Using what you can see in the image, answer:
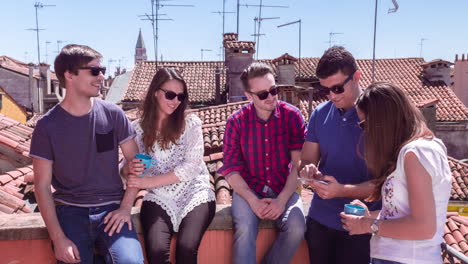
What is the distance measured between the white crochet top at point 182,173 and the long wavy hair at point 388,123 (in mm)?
1255

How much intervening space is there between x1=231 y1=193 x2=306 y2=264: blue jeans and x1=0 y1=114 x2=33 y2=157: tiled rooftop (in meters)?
5.24

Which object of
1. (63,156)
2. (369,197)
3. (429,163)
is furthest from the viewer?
(63,156)

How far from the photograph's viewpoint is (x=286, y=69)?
73.0ft

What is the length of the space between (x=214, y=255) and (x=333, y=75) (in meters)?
1.49

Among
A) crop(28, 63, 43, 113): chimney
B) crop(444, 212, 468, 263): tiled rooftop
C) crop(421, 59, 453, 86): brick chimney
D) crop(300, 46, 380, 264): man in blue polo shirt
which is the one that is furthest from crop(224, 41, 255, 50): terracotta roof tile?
crop(300, 46, 380, 264): man in blue polo shirt

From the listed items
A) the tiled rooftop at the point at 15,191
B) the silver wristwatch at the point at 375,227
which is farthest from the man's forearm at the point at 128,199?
the tiled rooftop at the point at 15,191

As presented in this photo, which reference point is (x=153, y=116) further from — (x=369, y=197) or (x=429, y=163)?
(x=429, y=163)

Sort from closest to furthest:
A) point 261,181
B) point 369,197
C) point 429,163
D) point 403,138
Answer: point 429,163
point 403,138
point 369,197
point 261,181

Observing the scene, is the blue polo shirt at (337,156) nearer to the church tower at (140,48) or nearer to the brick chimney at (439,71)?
the brick chimney at (439,71)

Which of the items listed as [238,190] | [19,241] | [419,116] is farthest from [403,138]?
[19,241]

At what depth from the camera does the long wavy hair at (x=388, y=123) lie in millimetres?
2031

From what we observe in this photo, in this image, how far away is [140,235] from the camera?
2881 mm

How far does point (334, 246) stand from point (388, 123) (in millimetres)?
1066

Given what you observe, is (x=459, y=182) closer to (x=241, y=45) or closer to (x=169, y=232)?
(x=241, y=45)
